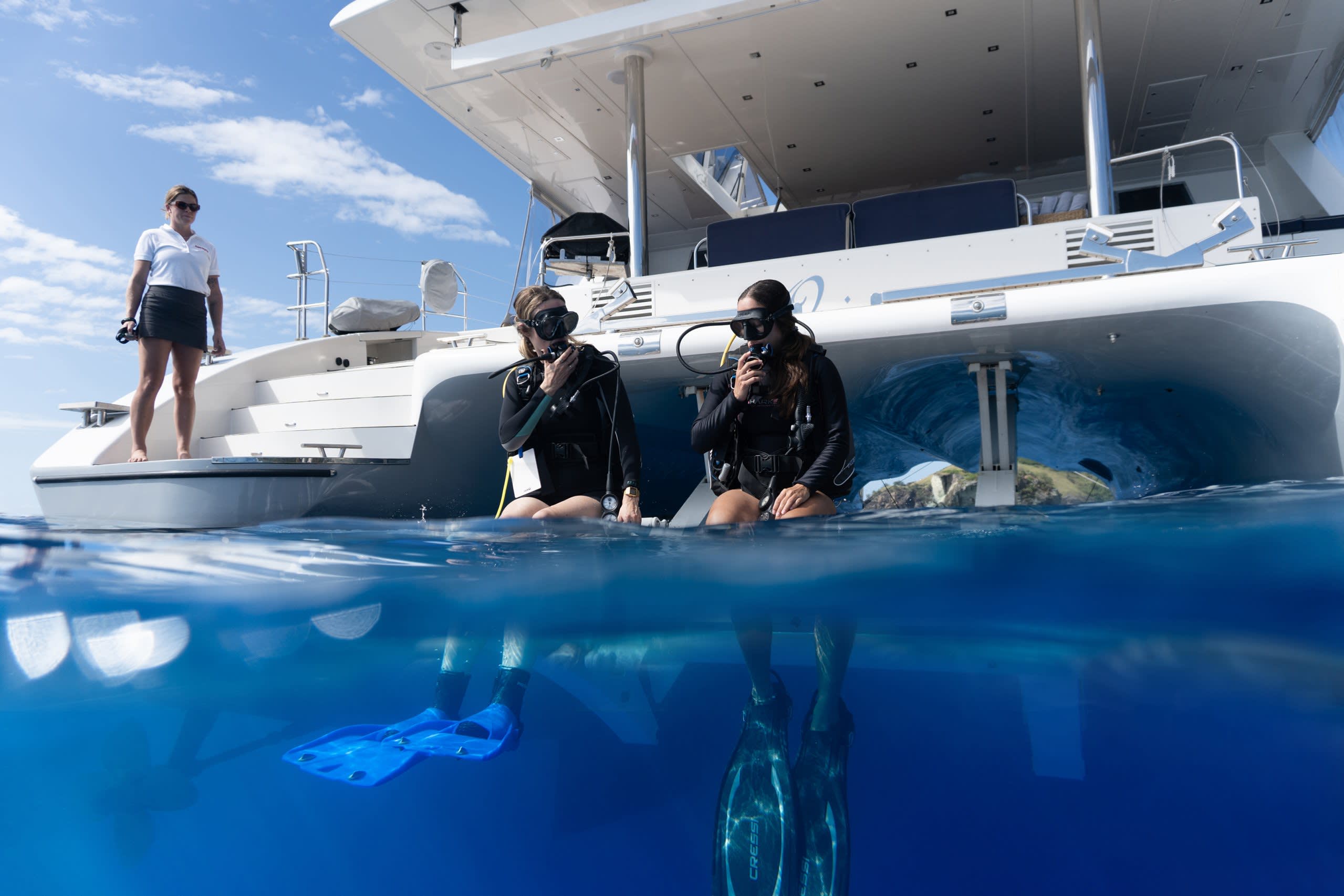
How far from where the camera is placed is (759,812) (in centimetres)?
169

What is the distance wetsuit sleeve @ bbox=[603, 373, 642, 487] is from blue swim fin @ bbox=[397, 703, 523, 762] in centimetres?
116

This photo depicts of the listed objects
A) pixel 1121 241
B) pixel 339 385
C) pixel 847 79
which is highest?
pixel 847 79

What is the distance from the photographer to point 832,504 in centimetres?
281

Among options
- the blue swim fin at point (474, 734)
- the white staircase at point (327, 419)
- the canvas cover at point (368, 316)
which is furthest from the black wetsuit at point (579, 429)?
the canvas cover at point (368, 316)

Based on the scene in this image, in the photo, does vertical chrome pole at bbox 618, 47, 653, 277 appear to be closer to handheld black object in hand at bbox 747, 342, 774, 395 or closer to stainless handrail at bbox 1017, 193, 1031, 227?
handheld black object in hand at bbox 747, 342, 774, 395

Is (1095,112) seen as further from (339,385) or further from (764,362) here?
(339,385)

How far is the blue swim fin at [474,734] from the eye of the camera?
1.94m

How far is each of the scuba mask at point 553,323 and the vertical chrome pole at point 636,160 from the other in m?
1.38

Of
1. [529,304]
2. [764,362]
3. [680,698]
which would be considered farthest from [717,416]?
[680,698]

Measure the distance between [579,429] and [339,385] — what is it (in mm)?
2048

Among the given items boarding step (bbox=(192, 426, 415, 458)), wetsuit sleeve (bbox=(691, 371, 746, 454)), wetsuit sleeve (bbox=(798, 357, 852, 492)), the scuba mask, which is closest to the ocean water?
wetsuit sleeve (bbox=(798, 357, 852, 492))

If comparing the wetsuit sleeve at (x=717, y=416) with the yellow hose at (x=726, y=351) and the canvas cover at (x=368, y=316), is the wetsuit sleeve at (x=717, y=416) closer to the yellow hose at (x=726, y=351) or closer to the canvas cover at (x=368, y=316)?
the yellow hose at (x=726, y=351)

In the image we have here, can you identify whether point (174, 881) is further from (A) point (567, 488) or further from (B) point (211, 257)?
(B) point (211, 257)

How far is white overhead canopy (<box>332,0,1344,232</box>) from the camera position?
4707 mm
